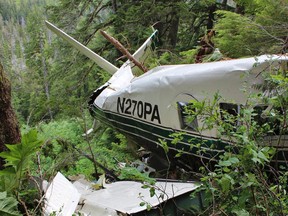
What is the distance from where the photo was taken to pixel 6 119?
155 inches

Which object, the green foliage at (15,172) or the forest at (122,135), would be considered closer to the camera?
the forest at (122,135)

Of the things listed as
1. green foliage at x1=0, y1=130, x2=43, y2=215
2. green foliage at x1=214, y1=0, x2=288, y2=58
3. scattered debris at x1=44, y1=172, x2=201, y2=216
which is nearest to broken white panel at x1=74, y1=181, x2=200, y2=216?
scattered debris at x1=44, y1=172, x2=201, y2=216

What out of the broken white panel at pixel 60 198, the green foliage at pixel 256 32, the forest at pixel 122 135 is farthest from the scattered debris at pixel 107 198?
the green foliage at pixel 256 32

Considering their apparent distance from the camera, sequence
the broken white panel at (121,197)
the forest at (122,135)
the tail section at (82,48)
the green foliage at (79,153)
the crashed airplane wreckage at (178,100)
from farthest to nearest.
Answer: the tail section at (82,48) < the green foliage at (79,153) < the crashed airplane wreckage at (178,100) < the broken white panel at (121,197) < the forest at (122,135)

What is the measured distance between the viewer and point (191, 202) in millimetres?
4418

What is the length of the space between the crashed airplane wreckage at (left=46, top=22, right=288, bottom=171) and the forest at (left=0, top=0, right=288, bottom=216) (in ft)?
1.32

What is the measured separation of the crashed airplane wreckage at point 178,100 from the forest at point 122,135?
403 mm

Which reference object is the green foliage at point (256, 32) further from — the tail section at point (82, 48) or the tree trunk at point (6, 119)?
the tree trunk at point (6, 119)

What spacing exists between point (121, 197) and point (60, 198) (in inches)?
39.7

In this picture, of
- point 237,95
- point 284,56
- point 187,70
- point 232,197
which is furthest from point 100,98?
point 232,197

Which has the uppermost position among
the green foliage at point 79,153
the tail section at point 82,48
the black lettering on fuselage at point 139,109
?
the tail section at point 82,48

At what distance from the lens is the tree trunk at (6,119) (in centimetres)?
384

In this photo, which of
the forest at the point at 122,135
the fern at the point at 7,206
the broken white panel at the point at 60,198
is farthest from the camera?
the broken white panel at the point at 60,198

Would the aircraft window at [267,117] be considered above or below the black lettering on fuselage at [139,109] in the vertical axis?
above
